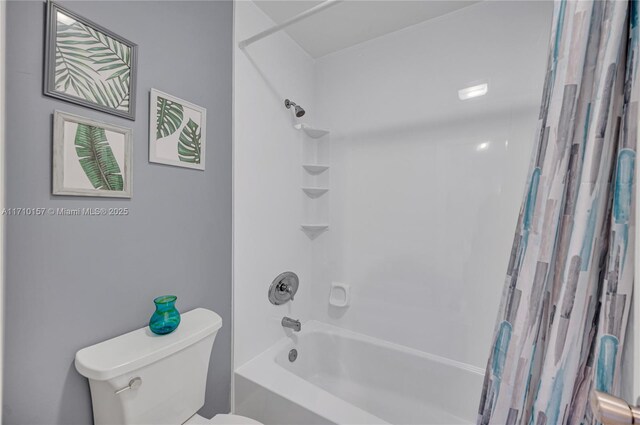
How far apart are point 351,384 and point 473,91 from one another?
197cm

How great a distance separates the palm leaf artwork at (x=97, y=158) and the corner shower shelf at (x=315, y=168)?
45.8 inches

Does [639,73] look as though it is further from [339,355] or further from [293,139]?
[339,355]

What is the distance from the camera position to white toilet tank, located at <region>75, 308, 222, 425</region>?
2.78ft

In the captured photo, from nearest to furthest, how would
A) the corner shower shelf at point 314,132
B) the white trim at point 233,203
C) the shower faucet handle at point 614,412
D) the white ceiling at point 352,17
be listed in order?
the shower faucet handle at point 614,412, the white trim at point 233,203, the white ceiling at point 352,17, the corner shower shelf at point 314,132

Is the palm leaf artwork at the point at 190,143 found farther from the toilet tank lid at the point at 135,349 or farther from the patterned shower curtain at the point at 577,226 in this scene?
the patterned shower curtain at the point at 577,226

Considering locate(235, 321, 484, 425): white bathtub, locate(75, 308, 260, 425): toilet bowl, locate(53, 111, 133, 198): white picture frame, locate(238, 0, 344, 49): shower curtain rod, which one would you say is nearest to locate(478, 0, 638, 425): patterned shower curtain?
locate(235, 321, 484, 425): white bathtub

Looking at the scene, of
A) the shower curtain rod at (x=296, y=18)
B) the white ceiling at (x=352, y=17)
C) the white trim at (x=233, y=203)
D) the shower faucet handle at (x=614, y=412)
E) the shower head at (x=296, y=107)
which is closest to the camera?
the shower faucet handle at (x=614, y=412)

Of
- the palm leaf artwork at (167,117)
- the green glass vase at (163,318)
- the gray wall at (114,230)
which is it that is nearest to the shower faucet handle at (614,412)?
the green glass vase at (163,318)

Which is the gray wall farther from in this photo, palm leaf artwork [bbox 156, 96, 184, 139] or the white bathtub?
the white bathtub

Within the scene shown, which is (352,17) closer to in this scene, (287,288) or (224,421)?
(287,288)

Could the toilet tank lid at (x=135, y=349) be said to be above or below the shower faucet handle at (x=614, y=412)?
below

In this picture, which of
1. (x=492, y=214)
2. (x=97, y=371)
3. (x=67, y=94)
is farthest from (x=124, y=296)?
(x=492, y=214)

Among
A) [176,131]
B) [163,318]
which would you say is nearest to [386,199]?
[176,131]

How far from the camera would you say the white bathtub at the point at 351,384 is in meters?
1.19
